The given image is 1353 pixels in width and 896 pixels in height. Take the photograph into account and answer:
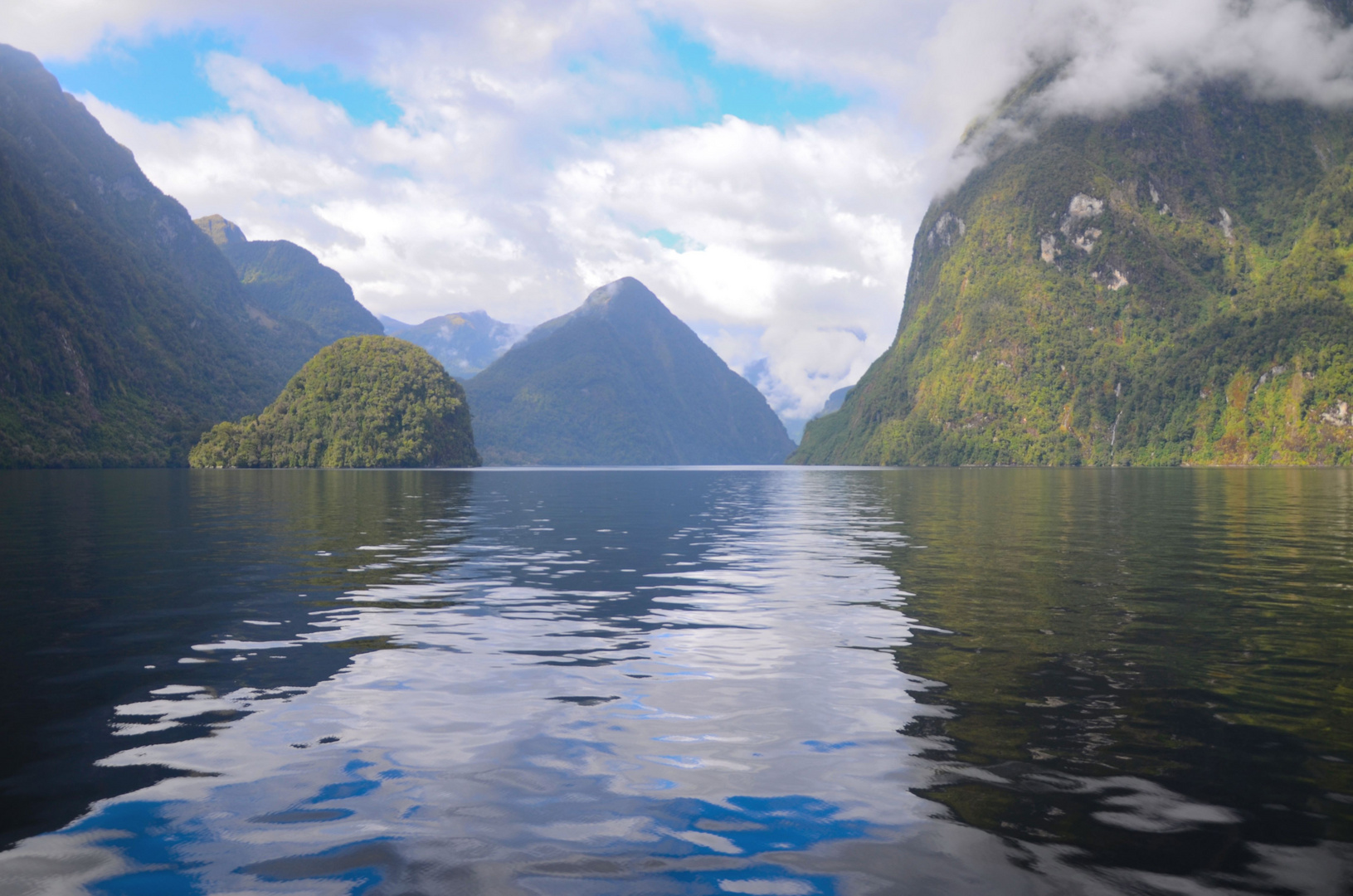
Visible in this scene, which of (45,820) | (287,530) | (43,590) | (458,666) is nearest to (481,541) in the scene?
(287,530)

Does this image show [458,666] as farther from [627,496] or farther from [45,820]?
[627,496]

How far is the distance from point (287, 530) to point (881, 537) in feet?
103

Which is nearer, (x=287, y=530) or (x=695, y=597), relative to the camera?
(x=695, y=597)

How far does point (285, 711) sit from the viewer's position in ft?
44.7

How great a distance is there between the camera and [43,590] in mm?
25047

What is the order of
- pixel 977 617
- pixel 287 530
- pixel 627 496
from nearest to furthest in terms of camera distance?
pixel 977 617, pixel 287 530, pixel 627 496

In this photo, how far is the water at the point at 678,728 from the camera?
854cm

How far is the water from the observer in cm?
854

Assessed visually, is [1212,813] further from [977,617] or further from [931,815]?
[977,617]

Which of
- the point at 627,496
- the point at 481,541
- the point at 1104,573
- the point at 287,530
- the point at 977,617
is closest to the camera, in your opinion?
the point at 977,617

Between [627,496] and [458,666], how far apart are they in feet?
235

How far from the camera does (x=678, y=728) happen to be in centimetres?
1287

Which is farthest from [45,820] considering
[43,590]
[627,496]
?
[627,496]

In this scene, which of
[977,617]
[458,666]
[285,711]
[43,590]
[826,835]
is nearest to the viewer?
[826,835]
